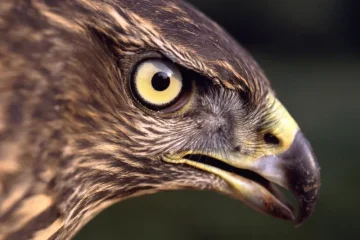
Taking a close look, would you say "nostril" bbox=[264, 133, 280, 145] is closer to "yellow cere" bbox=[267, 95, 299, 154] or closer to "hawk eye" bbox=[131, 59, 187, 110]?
"yellow cere" bbox=[267, 95, 299, 154]

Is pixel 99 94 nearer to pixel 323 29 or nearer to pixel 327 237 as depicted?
pixel 327 237

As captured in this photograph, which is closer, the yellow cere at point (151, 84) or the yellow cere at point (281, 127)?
the yellow cere at point (151, 84)

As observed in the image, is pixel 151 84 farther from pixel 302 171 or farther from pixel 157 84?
pixel 302 171

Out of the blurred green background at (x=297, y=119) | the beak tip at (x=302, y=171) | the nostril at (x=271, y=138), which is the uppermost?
the blurred green background at (x=297, y=119)

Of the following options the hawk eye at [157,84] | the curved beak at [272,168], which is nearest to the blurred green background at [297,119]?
the curved beak at [272,168]

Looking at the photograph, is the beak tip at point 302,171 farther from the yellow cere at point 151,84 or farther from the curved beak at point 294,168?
the yellow cere at point 151,84

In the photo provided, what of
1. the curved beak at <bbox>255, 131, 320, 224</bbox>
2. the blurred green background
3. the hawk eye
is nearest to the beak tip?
the curved beak at <bbox>255, 131, 320, 224</bbox>

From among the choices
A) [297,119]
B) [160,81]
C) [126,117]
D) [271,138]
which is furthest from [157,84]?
[297,119]

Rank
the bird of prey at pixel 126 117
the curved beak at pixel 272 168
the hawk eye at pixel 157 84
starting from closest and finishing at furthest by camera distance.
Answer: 1. the bird of prey at pixel 126 117
2. the hawk eye at pixel 157 84
3. the curved beak at pixel 272 168

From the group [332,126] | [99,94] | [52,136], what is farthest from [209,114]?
[332,126]
